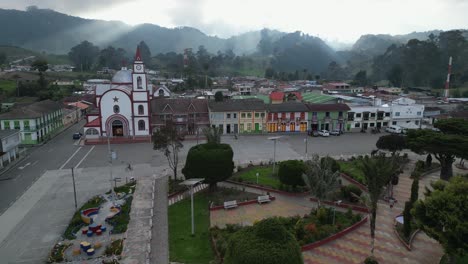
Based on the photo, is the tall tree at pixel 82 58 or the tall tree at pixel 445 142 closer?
the tall tree at pixel 445 142

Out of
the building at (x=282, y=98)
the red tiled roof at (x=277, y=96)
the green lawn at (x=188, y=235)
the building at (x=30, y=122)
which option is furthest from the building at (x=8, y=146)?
the red tiled roof at (x=277, y=96)

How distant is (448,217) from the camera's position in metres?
17.2

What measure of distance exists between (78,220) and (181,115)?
33.6m

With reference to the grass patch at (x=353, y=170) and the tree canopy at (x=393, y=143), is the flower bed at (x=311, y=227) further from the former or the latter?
the tree canopy at (x=393, y=143)

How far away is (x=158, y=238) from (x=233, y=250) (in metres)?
10.6

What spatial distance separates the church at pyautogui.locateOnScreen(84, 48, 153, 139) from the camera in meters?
53.8

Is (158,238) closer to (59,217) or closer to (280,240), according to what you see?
(59,217)

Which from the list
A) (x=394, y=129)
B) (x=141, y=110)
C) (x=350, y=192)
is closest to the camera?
(x=350, y=192)

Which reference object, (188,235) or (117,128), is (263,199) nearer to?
(188,235)

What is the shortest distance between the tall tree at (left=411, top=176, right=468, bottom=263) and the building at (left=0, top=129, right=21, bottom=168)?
41.9 m

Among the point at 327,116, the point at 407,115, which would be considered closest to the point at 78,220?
the point at 327,116

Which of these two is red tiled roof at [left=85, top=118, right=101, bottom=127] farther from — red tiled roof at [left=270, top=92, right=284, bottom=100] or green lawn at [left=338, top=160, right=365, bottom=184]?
red tiled roof at [left=270, top=92, right=284, bottom=100]

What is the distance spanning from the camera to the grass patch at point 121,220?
2453cm

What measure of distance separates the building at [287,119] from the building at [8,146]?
3703 centimetres
